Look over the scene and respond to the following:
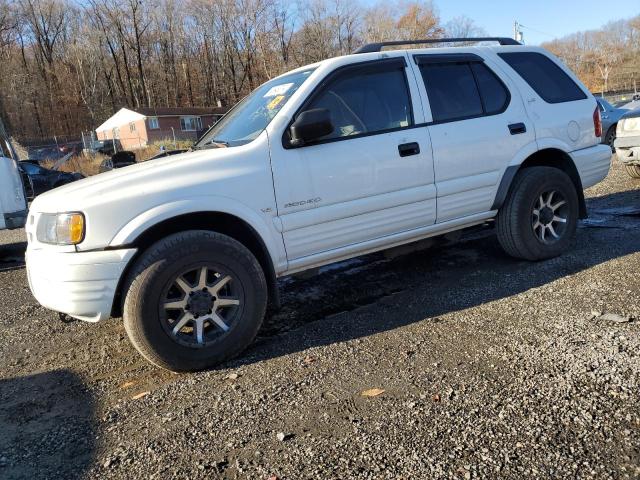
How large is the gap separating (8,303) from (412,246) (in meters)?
4.13

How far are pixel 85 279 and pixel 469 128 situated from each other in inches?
125

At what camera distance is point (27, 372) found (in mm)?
3674

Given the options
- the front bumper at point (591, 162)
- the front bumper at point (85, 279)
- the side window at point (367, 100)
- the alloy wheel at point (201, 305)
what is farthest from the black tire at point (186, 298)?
the front bumper at point (591, 162)

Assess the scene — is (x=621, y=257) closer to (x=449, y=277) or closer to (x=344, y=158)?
(x=449, y=277)

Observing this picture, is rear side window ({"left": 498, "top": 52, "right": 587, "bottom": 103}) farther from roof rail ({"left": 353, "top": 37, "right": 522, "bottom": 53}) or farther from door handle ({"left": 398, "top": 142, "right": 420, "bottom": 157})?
door handle ({"left": 398, "top": 142, "right": 420, "bottom": 157})

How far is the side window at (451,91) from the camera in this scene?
436 cm

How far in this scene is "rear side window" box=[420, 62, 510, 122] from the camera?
4.38m

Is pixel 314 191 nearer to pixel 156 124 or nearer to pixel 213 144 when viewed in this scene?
pixel 213 144

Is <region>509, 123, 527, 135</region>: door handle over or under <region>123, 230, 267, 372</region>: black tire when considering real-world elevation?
over

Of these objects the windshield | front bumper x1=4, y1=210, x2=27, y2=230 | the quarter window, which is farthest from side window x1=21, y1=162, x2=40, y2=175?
the quarter window

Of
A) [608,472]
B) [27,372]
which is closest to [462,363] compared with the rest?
[608,472]

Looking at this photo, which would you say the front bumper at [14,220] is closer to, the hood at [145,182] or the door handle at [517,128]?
the hood at [145,182]

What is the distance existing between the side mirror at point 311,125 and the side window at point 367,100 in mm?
183

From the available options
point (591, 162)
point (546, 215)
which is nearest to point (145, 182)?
point (546, 215)
